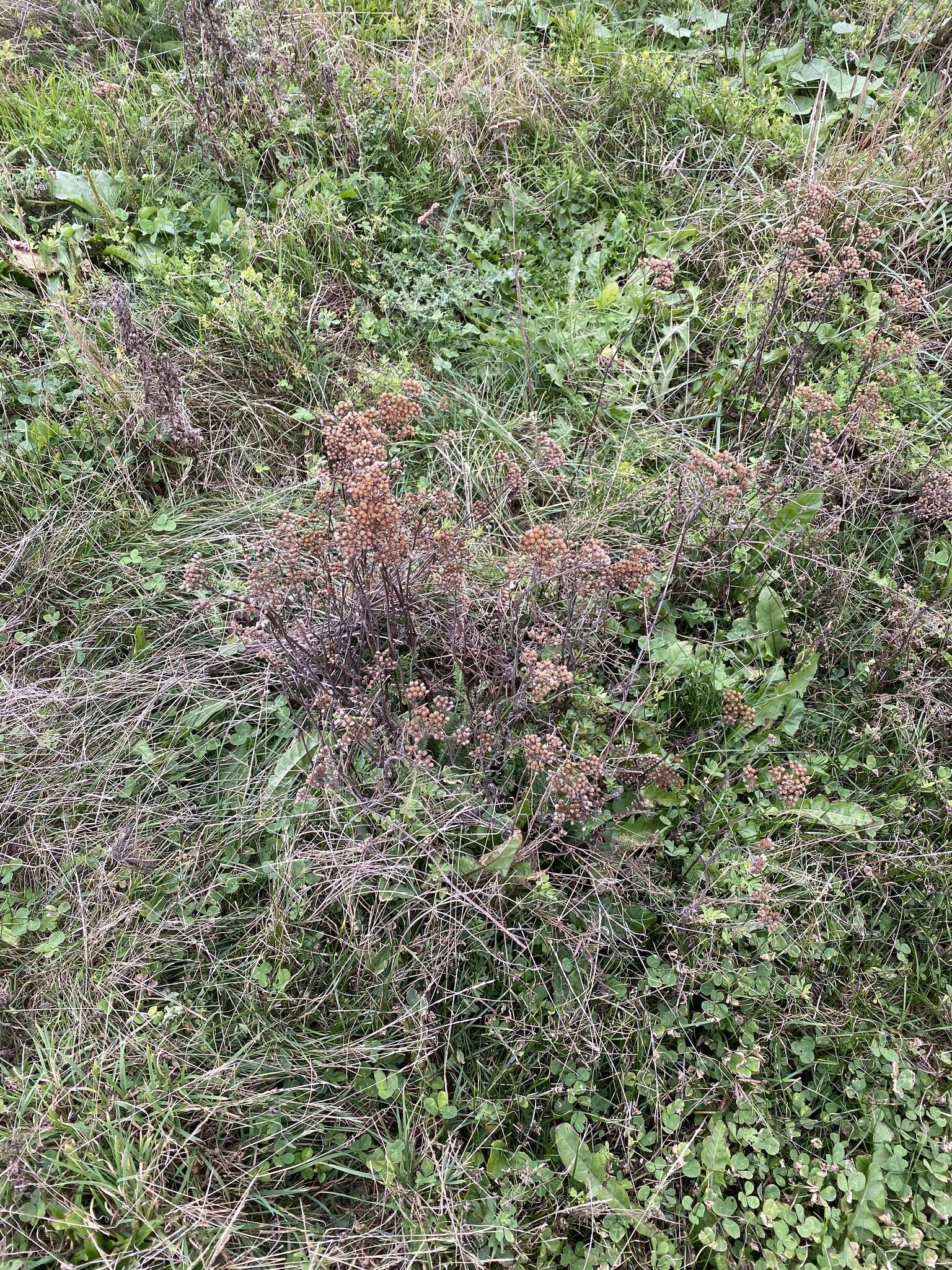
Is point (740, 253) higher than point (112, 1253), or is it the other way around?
point (740, 253)

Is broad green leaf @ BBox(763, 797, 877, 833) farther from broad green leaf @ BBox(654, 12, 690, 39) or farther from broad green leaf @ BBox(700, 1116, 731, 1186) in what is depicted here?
broad green leaf @ BBox(654, 12, 690, 39)

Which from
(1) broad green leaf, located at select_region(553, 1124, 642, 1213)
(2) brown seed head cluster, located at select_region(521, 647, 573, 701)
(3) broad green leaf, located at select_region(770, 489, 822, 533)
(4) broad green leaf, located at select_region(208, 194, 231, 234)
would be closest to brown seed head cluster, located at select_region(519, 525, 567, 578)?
(2) brown seed head cluster, located at select_region(521, 647, 573, 701)

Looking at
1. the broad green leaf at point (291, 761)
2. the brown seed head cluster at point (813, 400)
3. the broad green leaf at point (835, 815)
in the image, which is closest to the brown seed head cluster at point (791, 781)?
the broad green leaf at point (835, 815)

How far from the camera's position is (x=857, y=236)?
124 inches

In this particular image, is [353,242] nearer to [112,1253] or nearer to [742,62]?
[742,62]

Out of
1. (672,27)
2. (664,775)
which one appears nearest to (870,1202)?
(664,775)

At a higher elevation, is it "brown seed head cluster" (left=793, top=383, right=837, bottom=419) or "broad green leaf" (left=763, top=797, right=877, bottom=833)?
"brown seed head cluster" (left=793, top=383, right=837, bottom=419)

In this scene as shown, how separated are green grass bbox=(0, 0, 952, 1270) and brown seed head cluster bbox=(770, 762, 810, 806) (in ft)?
0.46

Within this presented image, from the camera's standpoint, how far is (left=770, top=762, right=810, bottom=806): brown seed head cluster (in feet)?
7.09

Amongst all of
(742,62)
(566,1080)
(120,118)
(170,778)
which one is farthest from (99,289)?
(566,1080)

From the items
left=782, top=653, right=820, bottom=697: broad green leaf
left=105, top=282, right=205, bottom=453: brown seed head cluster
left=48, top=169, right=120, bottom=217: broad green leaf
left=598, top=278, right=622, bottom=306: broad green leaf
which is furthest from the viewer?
left=48, top=169, right=120, bottom=217: broad green leaf

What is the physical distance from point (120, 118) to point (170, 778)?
2619mm

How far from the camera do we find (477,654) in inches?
92.2

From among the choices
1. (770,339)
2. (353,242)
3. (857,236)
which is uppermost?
(857,236)
